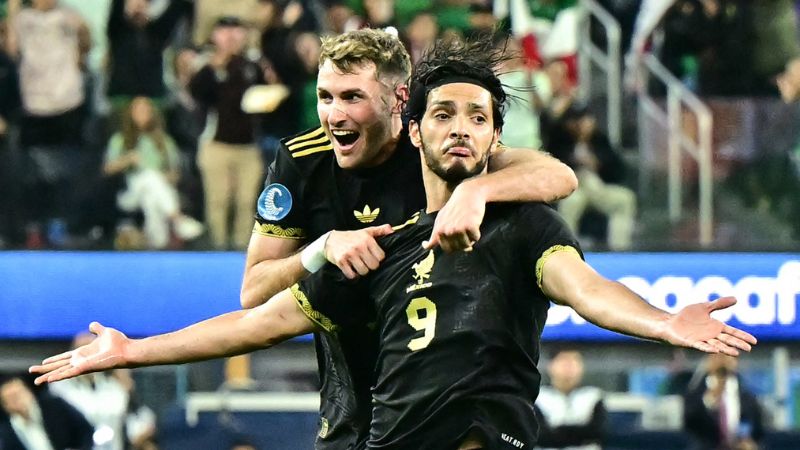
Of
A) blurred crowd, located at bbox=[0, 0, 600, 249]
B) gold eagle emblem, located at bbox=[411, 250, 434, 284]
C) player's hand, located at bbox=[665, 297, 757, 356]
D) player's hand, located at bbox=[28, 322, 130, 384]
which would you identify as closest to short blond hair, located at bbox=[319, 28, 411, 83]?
gold eagle emblem, located at bbox=[411, 250, 434, 284]

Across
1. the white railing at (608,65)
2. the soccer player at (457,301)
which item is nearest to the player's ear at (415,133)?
the soccer player at (457,301)

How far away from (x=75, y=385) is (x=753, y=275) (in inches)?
189

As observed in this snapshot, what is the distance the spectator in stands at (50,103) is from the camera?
35.8ft

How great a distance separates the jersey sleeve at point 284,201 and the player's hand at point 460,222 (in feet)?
4.15

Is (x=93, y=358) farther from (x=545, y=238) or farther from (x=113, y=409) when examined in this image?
(x=113, y=409)

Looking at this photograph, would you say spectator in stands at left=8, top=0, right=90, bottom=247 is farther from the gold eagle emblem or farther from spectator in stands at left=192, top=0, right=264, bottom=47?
the gold eagle emblem

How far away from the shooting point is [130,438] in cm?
1076

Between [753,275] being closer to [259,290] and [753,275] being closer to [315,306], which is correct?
[259,290]

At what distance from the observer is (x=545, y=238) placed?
420 cm

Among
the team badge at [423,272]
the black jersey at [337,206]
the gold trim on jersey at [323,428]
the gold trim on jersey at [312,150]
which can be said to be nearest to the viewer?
the team badge at [423,272]

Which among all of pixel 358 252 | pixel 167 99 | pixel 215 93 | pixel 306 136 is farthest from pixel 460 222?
pixel 167 99

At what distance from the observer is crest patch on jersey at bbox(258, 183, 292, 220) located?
5.43m

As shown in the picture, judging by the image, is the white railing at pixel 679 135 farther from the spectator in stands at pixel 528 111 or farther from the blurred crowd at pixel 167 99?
the spectator in stands at pixel 528 111

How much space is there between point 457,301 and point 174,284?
684 centimetres
